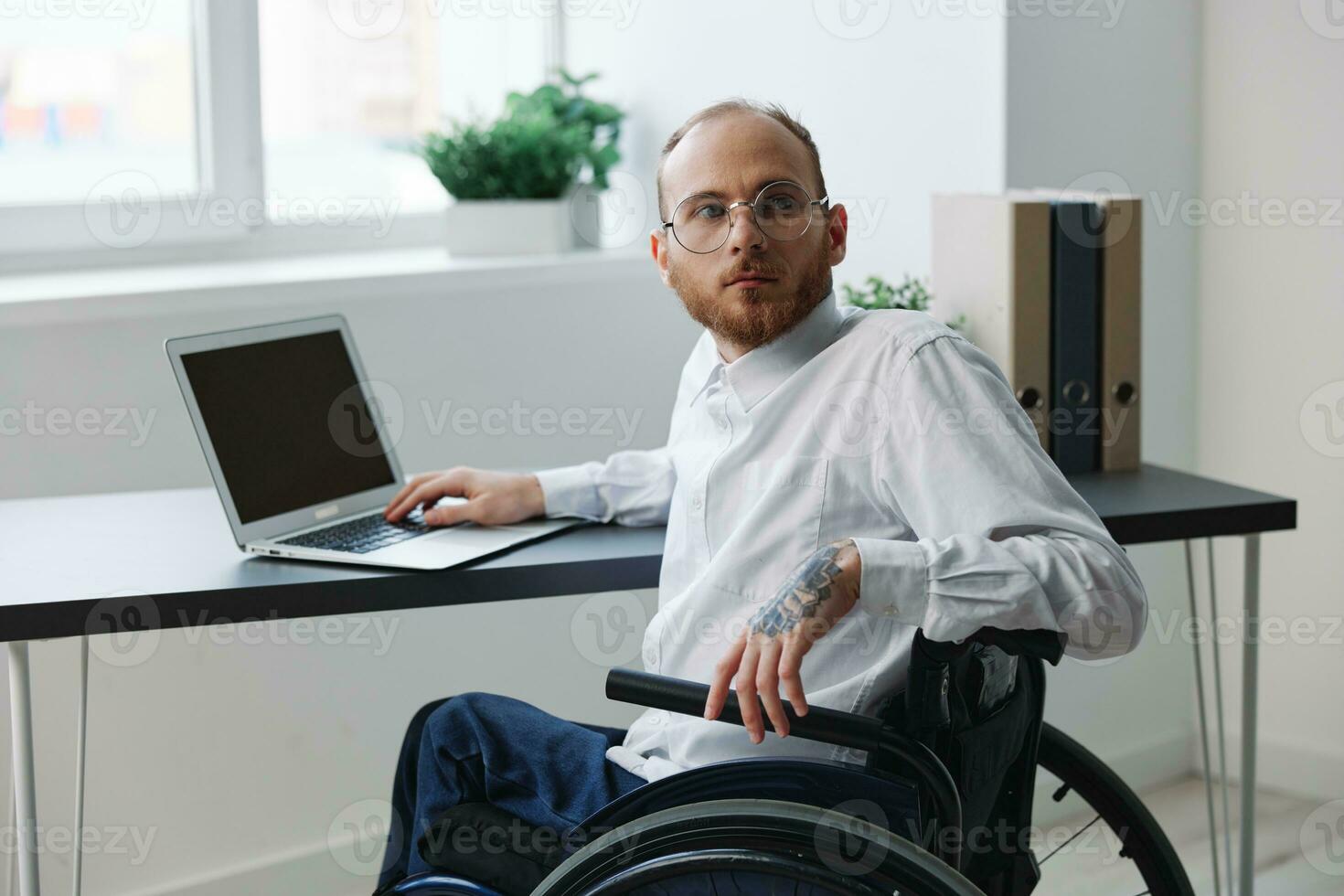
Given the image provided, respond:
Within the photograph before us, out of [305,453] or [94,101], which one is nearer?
[305,453]

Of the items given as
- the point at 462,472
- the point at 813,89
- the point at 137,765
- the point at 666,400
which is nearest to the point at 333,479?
the point at 462,472

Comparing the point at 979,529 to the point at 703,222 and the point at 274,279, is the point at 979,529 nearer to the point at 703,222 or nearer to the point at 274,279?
the point at 703,222

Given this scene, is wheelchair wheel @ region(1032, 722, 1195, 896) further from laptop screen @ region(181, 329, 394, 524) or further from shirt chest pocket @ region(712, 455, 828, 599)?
laptop screen @ region(181, 329, 394, 524)

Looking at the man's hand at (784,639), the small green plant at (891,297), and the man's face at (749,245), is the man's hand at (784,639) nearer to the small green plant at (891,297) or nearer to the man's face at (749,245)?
the man's face at (749,245)

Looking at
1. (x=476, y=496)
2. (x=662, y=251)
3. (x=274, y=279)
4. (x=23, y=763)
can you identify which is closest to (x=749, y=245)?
(x=662, y=251)

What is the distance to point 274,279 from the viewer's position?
91.2 inches

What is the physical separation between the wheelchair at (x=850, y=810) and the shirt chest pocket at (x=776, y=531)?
6.5 inches

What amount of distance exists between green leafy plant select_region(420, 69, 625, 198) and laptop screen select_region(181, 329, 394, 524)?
3.25ft

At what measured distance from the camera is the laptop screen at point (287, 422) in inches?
62.7

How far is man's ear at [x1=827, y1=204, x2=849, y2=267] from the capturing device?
4.79 feet

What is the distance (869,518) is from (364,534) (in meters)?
0.63

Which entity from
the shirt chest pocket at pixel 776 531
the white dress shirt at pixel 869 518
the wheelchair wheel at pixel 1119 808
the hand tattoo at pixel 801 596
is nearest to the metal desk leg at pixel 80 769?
the white dress shirt at pixel 869 518

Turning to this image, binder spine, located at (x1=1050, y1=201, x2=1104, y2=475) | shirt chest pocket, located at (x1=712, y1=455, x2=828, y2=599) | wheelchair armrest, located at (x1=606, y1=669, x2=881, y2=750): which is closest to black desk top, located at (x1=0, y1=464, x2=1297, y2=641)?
binder spine, located at (x1=1050, y1=201, x2=1104, y2=475)

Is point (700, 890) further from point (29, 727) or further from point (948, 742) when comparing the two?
point (29, 727)
